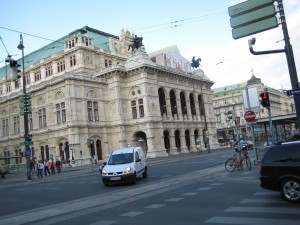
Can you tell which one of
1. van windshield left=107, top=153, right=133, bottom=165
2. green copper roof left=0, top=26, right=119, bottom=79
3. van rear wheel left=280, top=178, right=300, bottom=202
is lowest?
van rear wheel left=280, top=178, right=300, bottom=202

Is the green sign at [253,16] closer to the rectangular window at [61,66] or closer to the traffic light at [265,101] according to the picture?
the traffic light at [265,101]

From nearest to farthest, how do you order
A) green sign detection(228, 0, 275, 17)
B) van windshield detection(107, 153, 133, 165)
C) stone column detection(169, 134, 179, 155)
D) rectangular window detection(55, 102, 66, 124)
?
1. green sign detection(228, 0, 275, 17)
2. van windshield detection(107, 153, 133, 165)
3. rectangular window detection(55, 102, 66, 124)
4. stone column detection(169, 134, 179, 155)

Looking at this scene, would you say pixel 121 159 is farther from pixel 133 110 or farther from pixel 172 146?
pixel 172 146

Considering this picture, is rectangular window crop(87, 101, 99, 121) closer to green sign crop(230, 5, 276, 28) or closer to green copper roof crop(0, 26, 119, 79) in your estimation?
green copper roof crop(0, 26, 119, 79)

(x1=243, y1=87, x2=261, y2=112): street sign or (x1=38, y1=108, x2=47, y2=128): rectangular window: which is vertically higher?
(x1=38, y1=108, x2=47, y2=128): rectangular window

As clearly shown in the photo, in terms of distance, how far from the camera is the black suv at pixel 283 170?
9.09 meters

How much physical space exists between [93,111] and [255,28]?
45490 millimetres

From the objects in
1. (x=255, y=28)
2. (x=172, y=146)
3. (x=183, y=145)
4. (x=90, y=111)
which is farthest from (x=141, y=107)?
(x=255, y=28)

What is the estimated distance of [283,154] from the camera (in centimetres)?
948

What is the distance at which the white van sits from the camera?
17.0m

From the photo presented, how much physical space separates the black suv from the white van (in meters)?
8.61

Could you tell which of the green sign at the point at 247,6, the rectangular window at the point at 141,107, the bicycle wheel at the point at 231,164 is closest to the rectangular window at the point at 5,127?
the rectangular window at the point at 141,107

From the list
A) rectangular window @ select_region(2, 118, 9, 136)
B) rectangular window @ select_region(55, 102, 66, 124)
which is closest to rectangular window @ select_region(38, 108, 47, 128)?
rectangular window @ select_region(55, 102, 66, 124)

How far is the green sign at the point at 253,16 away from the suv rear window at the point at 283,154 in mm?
5773
